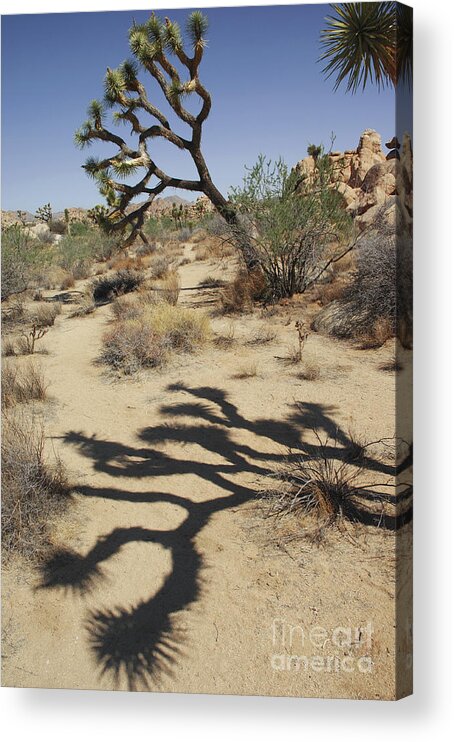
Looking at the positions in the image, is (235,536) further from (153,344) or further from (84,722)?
(153,344)

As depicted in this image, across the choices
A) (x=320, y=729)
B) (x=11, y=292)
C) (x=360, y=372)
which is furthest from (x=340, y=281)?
(x=320, y=729)

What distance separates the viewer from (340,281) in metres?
9.98

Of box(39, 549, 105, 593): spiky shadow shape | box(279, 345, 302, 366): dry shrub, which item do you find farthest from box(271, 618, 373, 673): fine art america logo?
box(279, 345, 302, 366): dry shrub

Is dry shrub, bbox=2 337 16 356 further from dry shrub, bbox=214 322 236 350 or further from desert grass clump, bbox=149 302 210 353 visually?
dry shrub, bbox=214 322 236 350

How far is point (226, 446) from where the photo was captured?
5344 mm

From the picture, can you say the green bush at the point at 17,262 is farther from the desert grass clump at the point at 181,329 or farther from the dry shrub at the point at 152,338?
the desert grass clump at the point at 181,329

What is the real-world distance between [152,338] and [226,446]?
9.45 feet

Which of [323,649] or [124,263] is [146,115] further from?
[323,649]

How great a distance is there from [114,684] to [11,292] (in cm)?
864

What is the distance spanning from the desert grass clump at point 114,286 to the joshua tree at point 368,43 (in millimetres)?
7901

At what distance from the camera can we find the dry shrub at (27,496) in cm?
398

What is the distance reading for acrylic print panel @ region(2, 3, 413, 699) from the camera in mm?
3314

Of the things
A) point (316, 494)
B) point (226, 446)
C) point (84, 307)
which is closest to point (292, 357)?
point (226, 446)

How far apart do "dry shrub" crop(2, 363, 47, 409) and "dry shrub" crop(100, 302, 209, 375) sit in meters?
1.23
